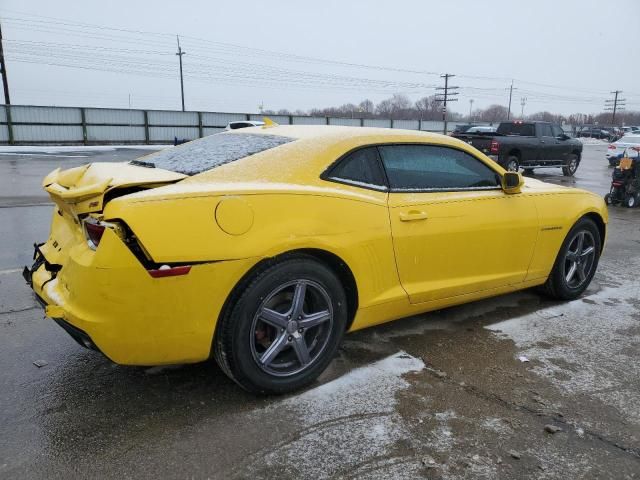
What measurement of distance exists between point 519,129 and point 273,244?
16.6m

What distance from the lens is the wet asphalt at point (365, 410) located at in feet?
7.77

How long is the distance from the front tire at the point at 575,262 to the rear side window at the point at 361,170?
81.8 inches

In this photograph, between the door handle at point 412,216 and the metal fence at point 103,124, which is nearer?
the door handle at point 412,216

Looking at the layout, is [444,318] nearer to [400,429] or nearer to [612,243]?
[400,429]

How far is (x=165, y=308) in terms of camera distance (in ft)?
8.21

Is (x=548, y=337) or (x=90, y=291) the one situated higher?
(x=90, y=291)

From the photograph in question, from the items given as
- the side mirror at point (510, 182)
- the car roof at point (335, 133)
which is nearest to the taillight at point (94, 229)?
the car roof at point (335, 133)

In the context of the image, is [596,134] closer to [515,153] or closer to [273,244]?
[515,153]

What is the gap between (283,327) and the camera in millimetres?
2871

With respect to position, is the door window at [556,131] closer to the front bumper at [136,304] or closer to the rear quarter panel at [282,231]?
the rear quarter panel at [282,231]

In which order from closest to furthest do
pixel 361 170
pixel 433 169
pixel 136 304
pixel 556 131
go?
pixel 136 304 < pixel 361 170 < pixel 433 169 < pixel 556 131

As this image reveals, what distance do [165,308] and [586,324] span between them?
3281mm

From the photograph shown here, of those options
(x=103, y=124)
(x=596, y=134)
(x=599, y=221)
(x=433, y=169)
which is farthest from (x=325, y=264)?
(x=596, y=134)

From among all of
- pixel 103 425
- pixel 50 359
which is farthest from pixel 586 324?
pixel 50 359
